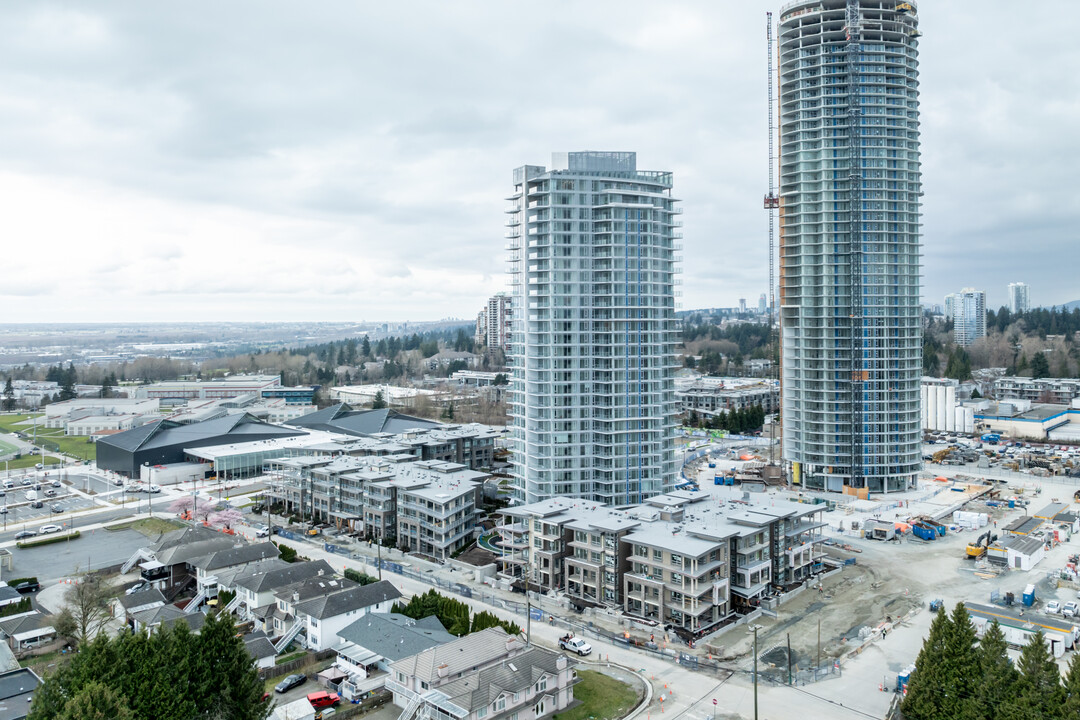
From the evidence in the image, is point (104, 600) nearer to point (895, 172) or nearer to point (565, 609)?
point (565, 609)

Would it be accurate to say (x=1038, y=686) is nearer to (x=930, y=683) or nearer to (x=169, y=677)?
(x=930, y=683)

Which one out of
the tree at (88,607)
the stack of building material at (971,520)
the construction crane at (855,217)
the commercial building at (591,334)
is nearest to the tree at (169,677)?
the tree at (88,607)

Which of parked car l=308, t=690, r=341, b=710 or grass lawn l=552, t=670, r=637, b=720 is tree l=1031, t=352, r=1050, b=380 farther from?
parked car l=308, t=690, r=341, b=710

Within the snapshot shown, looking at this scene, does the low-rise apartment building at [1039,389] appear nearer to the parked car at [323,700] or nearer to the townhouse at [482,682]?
the townhouse at [482,682]

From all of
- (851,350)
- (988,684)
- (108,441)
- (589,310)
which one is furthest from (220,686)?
(108,441)

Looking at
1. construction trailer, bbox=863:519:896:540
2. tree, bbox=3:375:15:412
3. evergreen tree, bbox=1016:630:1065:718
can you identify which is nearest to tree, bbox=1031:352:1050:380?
construction trailer, bbox=863:519:896:540

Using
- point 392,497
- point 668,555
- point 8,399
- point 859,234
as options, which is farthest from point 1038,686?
point 8,399
